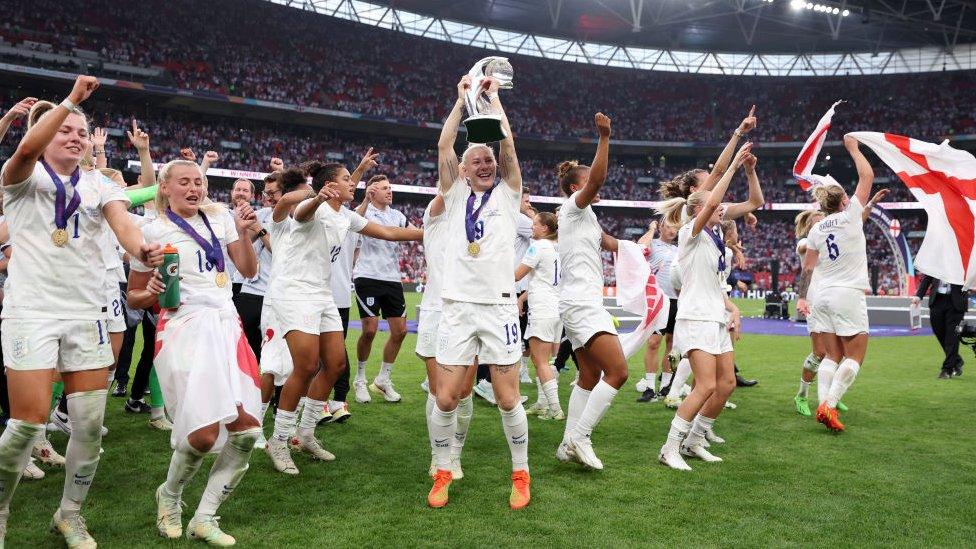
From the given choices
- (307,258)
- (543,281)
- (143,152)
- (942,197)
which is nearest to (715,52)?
(942,197)

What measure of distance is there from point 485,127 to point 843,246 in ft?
15.1

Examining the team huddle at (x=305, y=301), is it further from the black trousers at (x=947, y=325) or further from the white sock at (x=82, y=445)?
the black trousers at (x=947, y=325)

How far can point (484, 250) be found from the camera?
4875 mm

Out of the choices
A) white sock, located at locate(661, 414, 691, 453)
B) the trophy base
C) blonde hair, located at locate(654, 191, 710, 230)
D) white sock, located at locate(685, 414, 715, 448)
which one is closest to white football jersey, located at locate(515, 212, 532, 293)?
blonde hair, located at locate(654, 191, 710, 230)

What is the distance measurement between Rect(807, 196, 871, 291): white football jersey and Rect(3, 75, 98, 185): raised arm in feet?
21.7

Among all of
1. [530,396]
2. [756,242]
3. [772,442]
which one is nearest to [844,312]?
[772,442]

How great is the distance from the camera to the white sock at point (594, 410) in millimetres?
5570

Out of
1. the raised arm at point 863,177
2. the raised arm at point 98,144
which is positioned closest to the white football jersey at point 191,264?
the raised arm at point 98,144

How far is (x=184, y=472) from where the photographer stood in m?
4.06

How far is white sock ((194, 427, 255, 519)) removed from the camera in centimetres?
410

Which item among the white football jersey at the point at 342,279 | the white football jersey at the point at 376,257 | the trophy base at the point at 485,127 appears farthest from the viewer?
the white football jersey at the point at 376,257

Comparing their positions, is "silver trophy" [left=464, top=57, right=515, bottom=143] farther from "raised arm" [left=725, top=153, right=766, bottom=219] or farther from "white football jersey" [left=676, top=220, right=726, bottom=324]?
"raised arm" [left=725, top=153, right=766, bottom=219]

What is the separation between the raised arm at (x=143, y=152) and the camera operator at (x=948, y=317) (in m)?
11.0

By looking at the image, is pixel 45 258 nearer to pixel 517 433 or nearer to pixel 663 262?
pixel 517 433
